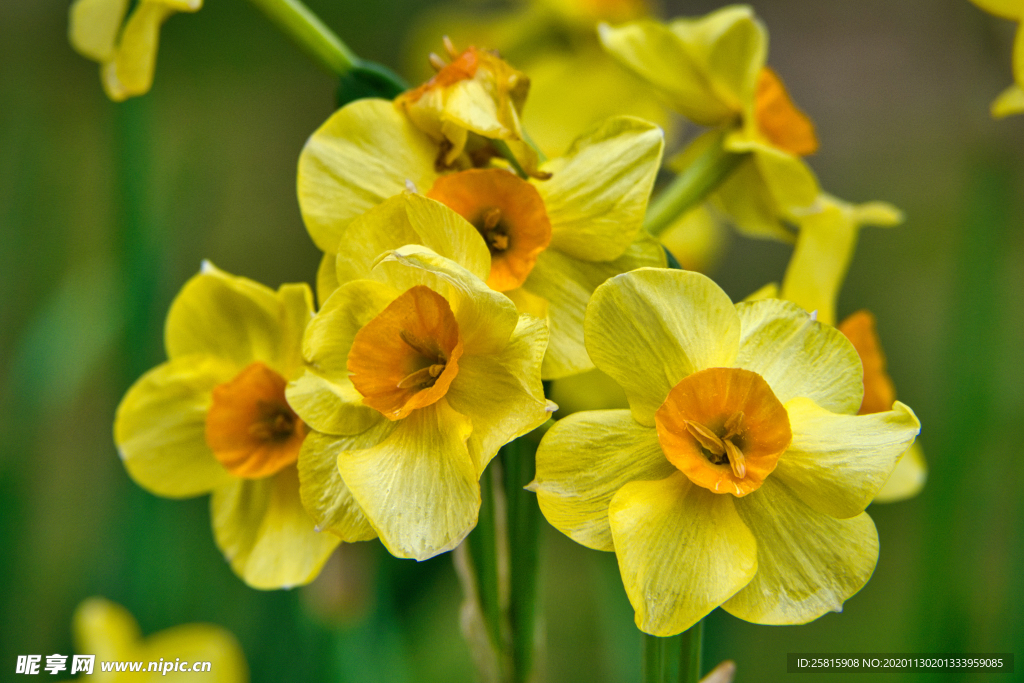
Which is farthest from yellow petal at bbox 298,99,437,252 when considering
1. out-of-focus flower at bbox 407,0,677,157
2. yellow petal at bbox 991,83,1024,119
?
out-of-focus flower at bbox 407,0,677,157

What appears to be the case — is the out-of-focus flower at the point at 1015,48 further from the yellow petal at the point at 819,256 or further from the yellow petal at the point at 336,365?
the yellow petal at the point at 336,365

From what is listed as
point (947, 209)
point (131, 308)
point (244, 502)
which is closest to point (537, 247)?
point (244, 502)

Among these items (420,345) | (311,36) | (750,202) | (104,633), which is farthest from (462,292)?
(104,633)

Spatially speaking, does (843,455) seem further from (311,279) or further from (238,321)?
(311,279)

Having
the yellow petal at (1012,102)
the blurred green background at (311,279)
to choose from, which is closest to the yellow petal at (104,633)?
the blurred green background at (311,279)

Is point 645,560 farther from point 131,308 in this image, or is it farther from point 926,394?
point 926,394

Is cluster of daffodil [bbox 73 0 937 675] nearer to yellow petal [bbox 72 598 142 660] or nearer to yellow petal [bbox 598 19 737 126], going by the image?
yellow petal [bbox 598 19 737 126]
